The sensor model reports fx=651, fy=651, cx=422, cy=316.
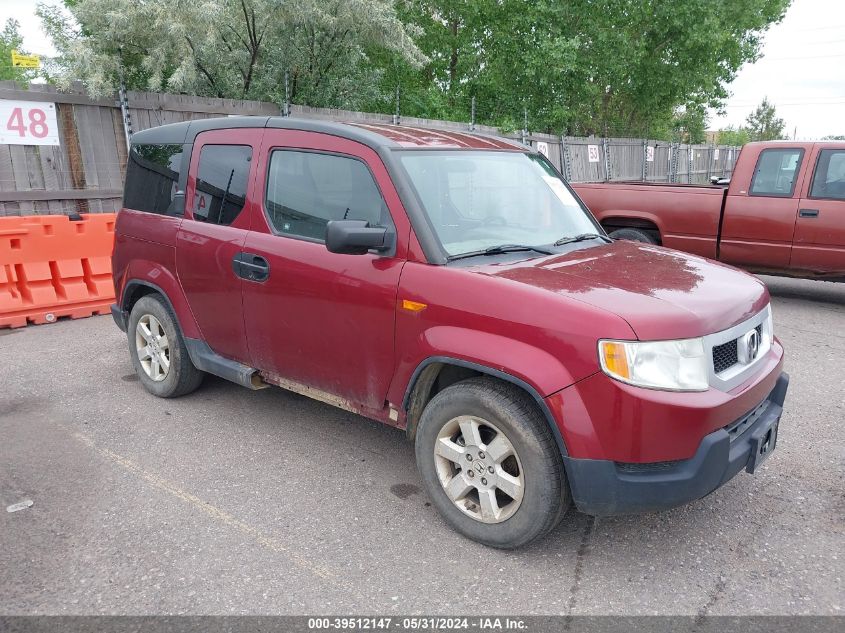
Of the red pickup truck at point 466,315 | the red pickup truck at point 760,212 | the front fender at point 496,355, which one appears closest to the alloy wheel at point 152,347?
the red pickup truck at point 466,315

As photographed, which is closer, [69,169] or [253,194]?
[253,194]

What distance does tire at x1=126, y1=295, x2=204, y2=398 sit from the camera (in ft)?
15.6

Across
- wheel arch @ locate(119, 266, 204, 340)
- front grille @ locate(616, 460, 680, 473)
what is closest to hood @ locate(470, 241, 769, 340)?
front grille @ locate(616, 460, 680, 473)

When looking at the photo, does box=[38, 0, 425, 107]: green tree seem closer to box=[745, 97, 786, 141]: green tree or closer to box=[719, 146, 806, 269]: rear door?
box=[719, 146, 806, 269]: rear door

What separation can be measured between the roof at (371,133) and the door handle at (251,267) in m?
0.82

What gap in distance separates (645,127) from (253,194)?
31.3 meters

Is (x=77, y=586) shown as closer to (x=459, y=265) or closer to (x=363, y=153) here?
(x=459, y=265)

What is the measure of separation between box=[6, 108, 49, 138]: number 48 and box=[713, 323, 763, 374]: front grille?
355 inches

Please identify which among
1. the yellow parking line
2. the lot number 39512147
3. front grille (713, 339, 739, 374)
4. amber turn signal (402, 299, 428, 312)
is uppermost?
the lot number 39512147

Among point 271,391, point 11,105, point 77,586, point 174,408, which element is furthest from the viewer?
point 11,105

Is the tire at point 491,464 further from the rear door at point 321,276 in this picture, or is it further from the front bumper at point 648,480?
the rear door at point 321,276

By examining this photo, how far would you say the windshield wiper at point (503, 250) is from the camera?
332 cm

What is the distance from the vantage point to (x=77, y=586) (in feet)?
9.30

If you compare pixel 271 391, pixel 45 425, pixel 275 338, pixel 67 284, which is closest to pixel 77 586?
pixel 275 338
